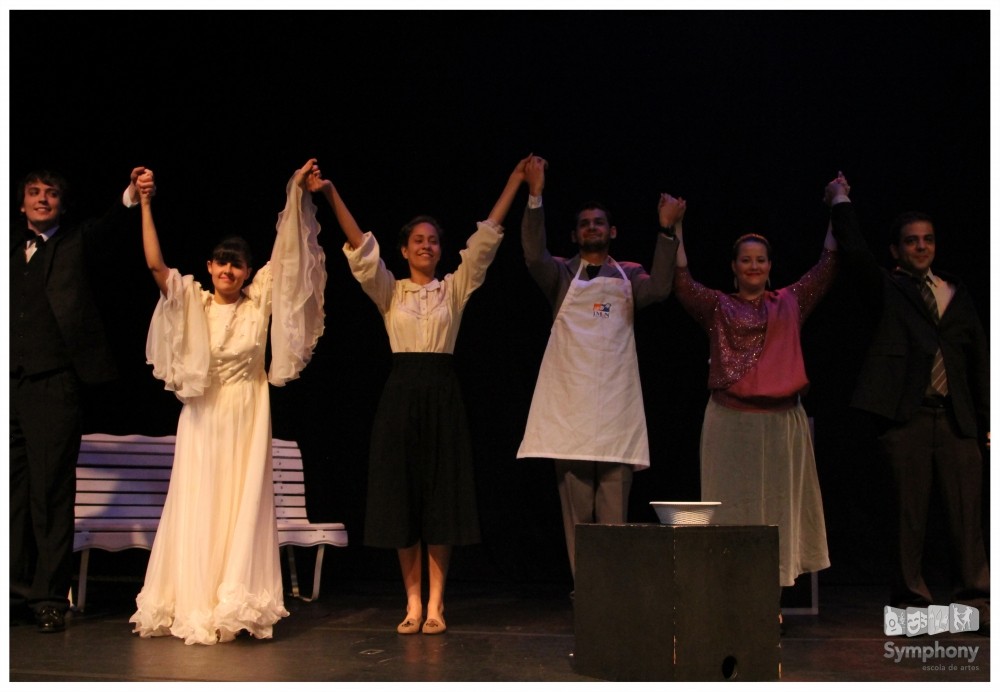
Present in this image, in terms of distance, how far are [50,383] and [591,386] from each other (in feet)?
6.61

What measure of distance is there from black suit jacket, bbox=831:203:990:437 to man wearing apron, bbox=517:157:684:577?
27.2 inches

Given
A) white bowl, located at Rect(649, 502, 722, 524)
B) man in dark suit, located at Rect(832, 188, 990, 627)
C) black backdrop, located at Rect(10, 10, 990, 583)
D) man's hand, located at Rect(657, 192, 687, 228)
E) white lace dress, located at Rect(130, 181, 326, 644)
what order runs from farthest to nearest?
1. black backdrop, located at Rect(10, 10, 990, 583)
2. man's hand, located at Rect(657, 192, 687, 228)
3. man in dark suit, located at Rect(832, 188, 990, 627)
4. white lace dress, located at Rect(130, 181, 326, 644)
5. white bowl, located at Rect(649, 502, 722, 524)

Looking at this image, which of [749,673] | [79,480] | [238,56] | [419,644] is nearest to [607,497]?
[419,644]

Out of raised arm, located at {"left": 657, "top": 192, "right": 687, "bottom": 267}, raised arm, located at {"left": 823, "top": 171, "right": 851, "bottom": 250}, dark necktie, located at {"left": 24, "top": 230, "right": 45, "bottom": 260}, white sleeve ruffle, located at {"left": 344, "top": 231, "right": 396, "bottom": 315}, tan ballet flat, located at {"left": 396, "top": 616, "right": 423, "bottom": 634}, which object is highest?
raised arm, located at {"left": 823, "top": 171, "right": 851, "bottom": 250}

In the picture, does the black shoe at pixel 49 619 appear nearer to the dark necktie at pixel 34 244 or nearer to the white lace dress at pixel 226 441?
the white lace dress at pixel 226 441

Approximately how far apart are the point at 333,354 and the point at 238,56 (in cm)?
153

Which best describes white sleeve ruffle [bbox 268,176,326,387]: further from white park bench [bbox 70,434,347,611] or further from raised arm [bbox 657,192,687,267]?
raised arm [bbox 657,192,687,267]

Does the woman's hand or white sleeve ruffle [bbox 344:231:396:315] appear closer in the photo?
the woman's hand

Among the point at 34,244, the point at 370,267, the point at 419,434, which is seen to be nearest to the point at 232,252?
the point at 370,267

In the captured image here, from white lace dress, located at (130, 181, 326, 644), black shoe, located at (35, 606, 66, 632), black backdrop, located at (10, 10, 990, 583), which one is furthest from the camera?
black backdrop, located at (10, 10, 990, 583)

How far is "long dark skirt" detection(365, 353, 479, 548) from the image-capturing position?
12.9ft

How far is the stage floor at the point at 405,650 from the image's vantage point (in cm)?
318

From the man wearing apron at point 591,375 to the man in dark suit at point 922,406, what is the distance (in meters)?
0.81

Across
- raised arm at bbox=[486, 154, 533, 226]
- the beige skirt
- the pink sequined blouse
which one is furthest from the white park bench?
the pink sequined blouse
